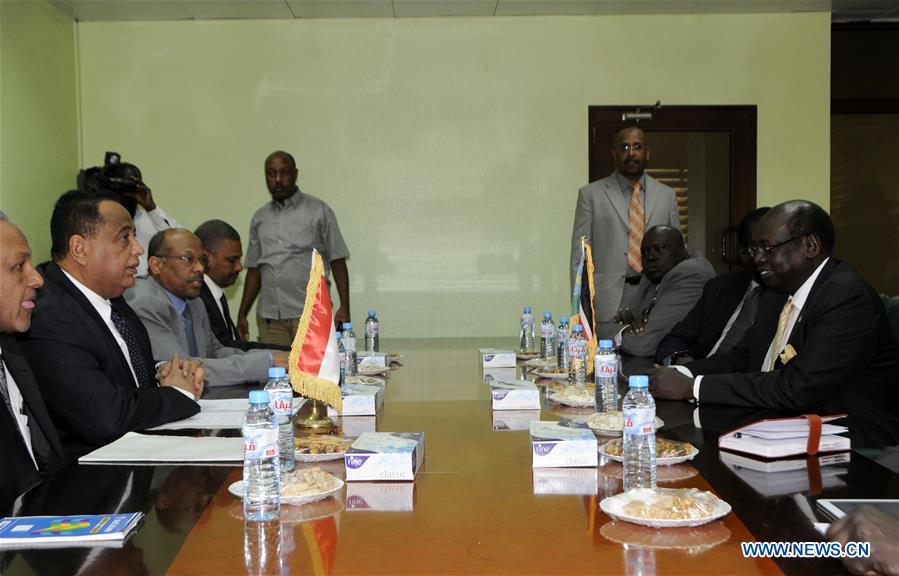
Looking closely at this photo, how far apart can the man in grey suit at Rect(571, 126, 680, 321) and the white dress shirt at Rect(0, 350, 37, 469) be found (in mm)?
3822

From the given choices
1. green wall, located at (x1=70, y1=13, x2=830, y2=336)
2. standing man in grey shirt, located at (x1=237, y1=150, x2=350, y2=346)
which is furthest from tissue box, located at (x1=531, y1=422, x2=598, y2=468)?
green wall, located at (x1=70, y1=13, x2=830, y2=336)

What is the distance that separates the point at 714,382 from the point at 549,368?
89 cm

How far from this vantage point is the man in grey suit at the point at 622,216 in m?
5.60

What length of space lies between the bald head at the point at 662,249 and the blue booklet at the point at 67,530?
12.0 feet

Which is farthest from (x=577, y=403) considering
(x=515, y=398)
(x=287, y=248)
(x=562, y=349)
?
(x=287, y=248)

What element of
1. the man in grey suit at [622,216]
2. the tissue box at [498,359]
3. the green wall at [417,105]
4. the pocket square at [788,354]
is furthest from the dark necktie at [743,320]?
the green wall at [417,105]

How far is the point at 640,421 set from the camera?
1.75 meters

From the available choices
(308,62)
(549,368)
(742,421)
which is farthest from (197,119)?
(742,421)

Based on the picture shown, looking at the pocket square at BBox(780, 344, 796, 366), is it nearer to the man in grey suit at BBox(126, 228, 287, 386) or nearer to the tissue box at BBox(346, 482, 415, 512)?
the tissue box at BBox(346, 482, 415, 512)

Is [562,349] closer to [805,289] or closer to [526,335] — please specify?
[526,335]

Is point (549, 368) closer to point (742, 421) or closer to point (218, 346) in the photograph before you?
point (742, 421)

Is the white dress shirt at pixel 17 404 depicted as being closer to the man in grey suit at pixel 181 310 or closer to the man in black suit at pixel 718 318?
the man in grey suit at pixel 181 310

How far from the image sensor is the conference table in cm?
136

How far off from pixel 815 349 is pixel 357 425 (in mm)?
1392
